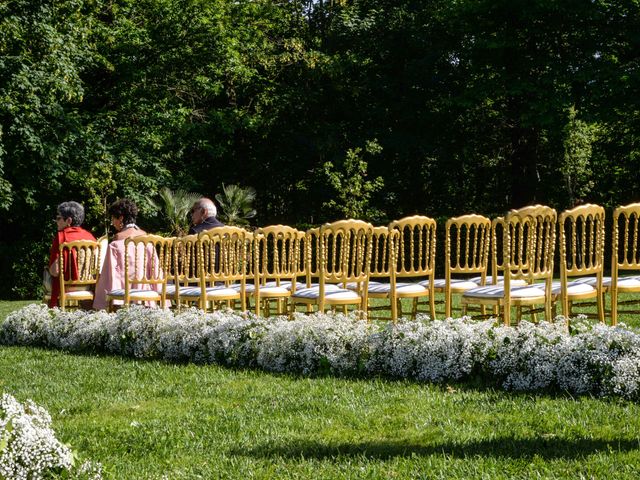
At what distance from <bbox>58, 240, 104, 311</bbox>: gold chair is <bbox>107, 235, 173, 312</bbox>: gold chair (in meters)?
0.57

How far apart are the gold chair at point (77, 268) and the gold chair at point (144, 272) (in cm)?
57

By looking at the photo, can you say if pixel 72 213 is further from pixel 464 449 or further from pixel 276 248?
pixel 464 449

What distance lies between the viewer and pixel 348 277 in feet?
28.2

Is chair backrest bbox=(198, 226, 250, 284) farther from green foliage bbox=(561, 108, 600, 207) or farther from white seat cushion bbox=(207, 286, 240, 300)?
green foliage bbox=(561, 108, 600, 207)

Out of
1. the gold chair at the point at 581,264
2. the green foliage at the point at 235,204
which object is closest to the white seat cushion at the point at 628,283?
the gold chair at the point at 581,264

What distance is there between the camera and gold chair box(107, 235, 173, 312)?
9648mm

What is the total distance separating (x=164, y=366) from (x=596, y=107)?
737 inches

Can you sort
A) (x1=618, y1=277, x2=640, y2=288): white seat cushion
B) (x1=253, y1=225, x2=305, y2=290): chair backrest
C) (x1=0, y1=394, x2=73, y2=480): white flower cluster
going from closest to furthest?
(x1=0, y1=394, x2=73, y2=480): white flower cluster < (x1=618, y1=277, x2=640, y2=288): white seat cushion < (x1=253, y1=225, x2=305, y2=290): chair backrest

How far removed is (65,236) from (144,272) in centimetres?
187

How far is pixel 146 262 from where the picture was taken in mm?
10477

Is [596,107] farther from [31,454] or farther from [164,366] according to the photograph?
[31,454]

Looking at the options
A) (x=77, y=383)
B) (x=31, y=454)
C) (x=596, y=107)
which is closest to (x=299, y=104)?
(x=596, y=107)

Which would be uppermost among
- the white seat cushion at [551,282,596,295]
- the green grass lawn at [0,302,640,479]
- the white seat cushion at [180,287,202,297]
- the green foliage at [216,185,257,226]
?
the green foliage at [216,185,257,226]

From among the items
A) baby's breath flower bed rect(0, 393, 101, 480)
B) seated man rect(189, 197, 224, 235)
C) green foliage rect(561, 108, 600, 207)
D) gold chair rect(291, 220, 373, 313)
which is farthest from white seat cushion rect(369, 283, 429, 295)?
green foliage rect(561, 108, 600, 207)
